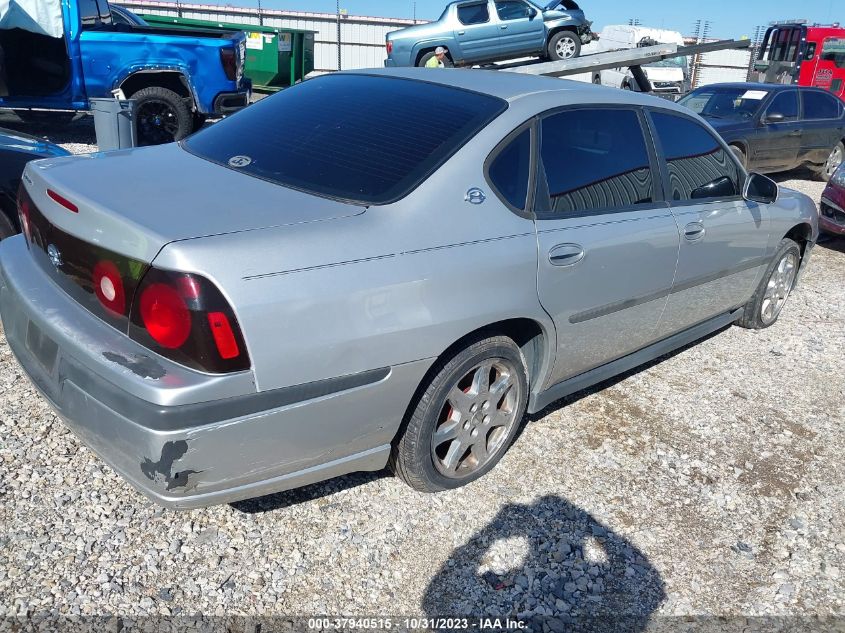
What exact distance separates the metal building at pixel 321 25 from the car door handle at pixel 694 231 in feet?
77.7

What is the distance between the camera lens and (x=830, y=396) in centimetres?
429

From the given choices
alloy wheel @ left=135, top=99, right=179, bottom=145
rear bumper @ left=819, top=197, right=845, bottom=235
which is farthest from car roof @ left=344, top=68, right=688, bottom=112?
alloy wheel @ left=135, top=99, right=179, bottom=145

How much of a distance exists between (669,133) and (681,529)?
2011 millimetres

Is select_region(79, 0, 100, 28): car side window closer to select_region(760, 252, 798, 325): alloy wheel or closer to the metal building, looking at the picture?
select_region(760, 252, 798, 325): alloy wheel

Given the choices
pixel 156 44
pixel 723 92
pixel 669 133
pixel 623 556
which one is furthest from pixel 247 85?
pixel 623 556

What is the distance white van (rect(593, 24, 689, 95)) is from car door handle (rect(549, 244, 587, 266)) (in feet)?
58.0

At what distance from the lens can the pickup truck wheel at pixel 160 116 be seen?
30.9 ft

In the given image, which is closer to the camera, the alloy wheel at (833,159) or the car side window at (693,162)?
the car side window at (693,162)

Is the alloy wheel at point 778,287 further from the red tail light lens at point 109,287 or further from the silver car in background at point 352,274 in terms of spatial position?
the red tail light lens at point 109,287

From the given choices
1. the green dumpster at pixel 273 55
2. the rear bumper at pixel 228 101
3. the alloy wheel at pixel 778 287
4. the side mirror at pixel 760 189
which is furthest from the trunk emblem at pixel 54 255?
the green dumpster at pixel 273 55

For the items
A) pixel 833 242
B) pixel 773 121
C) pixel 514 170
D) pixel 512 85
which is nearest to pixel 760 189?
pixel 512 85

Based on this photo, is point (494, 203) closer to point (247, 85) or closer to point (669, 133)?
point (669, 133)

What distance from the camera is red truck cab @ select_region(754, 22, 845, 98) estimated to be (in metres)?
20.1

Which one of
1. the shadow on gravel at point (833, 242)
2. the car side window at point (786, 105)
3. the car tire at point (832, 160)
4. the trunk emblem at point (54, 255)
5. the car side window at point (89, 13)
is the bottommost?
the shadow on gravel at point (833, 242)
